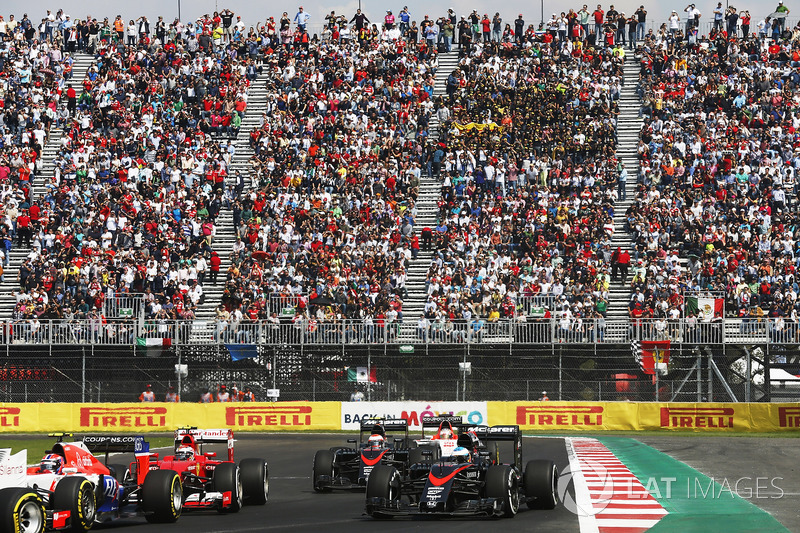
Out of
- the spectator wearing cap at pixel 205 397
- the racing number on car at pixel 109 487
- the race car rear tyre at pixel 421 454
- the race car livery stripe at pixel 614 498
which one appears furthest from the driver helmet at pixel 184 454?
the spectator wearing cap at pixel 205 397

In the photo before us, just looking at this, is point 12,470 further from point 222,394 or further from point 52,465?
point 222,394

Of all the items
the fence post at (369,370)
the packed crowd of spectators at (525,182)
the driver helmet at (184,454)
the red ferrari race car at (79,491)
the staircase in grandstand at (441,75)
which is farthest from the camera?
the staircase in grandstand at (441,75)

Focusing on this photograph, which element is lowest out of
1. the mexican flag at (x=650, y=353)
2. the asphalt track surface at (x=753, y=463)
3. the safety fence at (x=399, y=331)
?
the asphalt track surface at (x=753, y=463)

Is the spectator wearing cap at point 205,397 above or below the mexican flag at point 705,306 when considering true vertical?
below

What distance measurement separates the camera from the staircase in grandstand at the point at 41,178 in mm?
41594

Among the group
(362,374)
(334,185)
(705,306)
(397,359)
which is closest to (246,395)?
(362,374)

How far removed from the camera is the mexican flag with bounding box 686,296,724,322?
37344mm

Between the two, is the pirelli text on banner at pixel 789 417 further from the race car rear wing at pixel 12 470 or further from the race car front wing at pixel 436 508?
the race car rear wing at pixel 12 470

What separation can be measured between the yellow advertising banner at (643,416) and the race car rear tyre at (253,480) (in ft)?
61.2

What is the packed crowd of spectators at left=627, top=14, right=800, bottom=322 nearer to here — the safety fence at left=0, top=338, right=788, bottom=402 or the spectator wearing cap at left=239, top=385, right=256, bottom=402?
the safety fence at left=0, top=338, right=788, bottom=402

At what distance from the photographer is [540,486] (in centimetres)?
1683

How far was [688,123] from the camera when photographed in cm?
4475

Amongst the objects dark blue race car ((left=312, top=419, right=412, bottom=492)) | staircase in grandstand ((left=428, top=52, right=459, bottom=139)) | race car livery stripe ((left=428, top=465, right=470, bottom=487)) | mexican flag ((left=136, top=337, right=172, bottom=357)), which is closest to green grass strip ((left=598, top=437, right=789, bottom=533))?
race car livery stripe ((left=428, top=465, right=470, bottom=487))

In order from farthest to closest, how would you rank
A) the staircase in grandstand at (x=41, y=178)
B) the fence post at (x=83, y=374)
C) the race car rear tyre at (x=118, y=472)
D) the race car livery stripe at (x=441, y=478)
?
the staircase in grandstand at (x=41, y=178), the fence post at (x=83, y=374), the race car rear tyre at (x=118, y=472), the race car livery stripe at (x=441, y=478)
